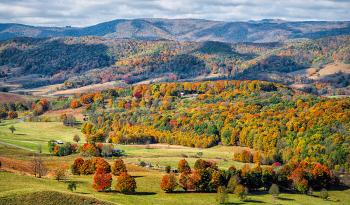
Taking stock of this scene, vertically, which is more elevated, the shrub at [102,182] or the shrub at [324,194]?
the shrub at [102,182]

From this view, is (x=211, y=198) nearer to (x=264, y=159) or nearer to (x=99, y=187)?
(x=99, y=187)

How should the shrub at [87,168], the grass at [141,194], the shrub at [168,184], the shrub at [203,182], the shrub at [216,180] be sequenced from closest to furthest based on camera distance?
the grass at [141,194] → the shrub at [168,184] → the shrub at [203,182] → the shrub at [216,180] → the shrub at [87,168]

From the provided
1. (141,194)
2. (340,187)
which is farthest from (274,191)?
(141,194)

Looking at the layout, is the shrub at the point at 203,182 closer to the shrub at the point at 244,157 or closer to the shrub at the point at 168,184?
the shrub at the point at 168,184

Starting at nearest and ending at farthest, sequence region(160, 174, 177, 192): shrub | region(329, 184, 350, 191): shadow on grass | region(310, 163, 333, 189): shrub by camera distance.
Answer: region(160, 174, 177, 192): shrub → region(310, 163, 333, 189): shrub → region(329, 184, 350, 191): shadow on grass

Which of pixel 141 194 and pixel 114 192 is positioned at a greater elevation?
pixel 114 192

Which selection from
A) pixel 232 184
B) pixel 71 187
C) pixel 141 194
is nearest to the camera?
pixel 71 187

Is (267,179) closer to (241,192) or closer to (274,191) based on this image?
(274,191)

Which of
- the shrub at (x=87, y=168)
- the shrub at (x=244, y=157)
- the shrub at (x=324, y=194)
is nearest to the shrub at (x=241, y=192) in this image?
the shrub at (x=324, y=194)

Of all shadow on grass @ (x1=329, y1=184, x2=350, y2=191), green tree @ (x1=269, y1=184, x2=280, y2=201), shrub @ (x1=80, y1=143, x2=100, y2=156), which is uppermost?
green tree @ (x1=269, y1=184, x2=280, y2=201)

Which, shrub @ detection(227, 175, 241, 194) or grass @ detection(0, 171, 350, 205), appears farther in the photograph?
shrub @ detection(227, 175, 241, 194)

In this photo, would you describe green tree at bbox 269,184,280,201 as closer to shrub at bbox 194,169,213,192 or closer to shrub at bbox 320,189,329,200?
shrub at bbox 320,189,329,200

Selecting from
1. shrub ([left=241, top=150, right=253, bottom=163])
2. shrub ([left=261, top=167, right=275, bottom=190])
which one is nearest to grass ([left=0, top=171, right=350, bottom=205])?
shrub ([left=261, top=167, right=275, bottom=190])
